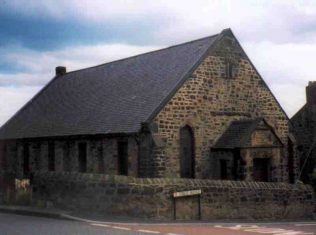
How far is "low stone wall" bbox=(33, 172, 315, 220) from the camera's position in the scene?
18.5 m

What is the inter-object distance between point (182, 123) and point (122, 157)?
3617 millimetres

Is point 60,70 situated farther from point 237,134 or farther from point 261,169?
point 261,169

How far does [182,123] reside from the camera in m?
24.8

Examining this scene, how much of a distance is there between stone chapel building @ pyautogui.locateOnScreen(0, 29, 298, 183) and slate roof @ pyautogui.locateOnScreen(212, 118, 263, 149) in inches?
2.5

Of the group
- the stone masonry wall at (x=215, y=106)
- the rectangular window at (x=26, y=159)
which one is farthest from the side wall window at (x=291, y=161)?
the rectangular window at (x=26, y=159)

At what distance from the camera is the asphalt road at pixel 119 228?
14.6 meters

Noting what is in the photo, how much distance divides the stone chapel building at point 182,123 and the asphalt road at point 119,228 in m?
6.88

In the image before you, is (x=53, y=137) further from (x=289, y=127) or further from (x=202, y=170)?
(x=289, y=127)

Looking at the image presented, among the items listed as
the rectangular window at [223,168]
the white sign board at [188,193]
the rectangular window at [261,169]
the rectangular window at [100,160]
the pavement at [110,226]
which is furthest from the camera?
the rectangular window at [100,160]

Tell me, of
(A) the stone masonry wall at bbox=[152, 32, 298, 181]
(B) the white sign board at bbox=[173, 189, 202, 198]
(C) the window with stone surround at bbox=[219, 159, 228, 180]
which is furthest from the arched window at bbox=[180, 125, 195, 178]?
(B) the white sign board at bbox=[173, 189, 202, 198]

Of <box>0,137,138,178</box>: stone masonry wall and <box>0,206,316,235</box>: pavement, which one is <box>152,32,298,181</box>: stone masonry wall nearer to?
<box>0,137,138,178</box>: stone masonry wall

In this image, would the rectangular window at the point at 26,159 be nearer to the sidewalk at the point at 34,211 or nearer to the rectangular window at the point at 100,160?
the rectangular window at the point at 100,160

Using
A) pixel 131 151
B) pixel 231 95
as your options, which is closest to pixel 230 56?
pixel 231 95

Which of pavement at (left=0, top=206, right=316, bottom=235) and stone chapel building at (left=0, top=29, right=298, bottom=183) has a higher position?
stone chapel building at (left=0, top=29, right=298, bottom=183)
